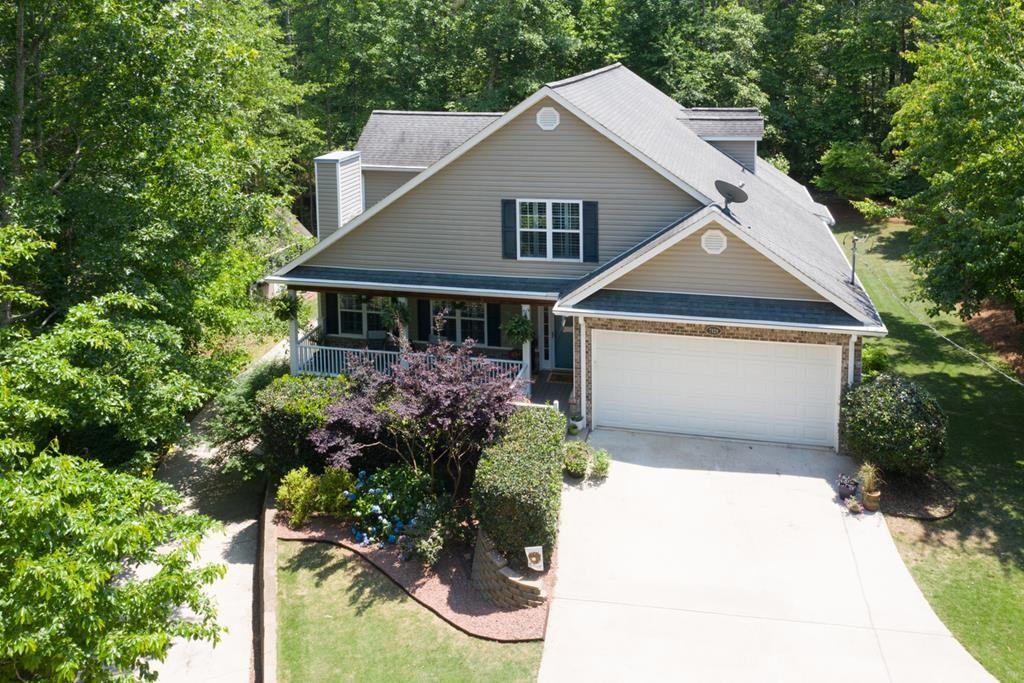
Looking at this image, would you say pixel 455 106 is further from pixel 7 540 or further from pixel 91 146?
pixel 7 540

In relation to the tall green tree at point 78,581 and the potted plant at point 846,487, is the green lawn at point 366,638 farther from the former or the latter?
the potted plant at point 846,487

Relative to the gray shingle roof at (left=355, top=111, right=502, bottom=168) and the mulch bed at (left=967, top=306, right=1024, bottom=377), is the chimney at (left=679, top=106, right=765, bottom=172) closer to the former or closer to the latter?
the gray shingle roof at (left=355, top=111, right=502, bottom=168)

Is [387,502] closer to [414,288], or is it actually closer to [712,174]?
[414,288]

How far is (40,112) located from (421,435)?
10.2 meters

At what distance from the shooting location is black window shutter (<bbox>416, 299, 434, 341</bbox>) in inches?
869

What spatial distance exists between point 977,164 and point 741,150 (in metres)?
8.66

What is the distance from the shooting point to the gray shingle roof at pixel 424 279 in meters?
20.2

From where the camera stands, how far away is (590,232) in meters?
20.0

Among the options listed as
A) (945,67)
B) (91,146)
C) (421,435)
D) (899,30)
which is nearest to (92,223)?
(91,146)

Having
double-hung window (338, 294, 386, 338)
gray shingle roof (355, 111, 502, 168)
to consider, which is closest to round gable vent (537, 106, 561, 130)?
double-hung window (338, 294, 386, 338)

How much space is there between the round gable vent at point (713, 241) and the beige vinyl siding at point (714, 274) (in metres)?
0.07

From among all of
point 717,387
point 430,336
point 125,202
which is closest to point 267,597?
point 125,202

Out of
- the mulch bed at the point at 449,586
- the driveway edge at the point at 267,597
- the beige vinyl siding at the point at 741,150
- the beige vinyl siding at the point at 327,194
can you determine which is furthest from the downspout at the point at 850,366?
the beige vinyl siding at the point at 327,194

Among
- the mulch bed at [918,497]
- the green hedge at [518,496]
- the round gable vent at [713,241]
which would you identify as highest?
the round gable vent at [713,241]
